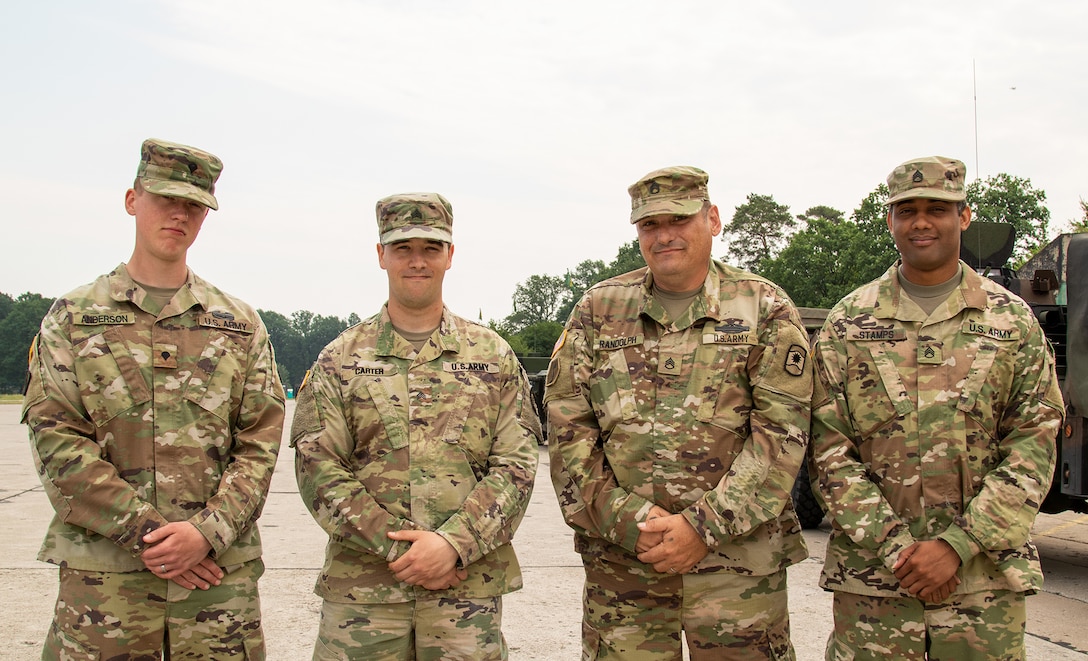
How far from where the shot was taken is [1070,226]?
28078 mm

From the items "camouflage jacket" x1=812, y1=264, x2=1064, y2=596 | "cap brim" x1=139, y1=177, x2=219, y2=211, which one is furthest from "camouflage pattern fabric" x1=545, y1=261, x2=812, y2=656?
"cap brim" x1=139, y1=177, x2=219, y2=211

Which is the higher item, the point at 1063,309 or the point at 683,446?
the point at 1063,309

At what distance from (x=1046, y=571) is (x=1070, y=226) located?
24.7m

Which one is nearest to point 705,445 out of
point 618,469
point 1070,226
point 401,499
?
point 618,469

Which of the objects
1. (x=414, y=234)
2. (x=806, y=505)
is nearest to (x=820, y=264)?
(x=806, y=505)

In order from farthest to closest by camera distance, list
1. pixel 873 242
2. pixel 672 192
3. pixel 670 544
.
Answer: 1. pixel 873 242
2. pixel 672 192
3. pixel 670 544

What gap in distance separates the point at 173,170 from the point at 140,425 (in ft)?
2.90

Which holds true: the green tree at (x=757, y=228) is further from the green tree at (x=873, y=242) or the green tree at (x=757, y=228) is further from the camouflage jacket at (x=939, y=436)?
the camouflage jacket at (x=939, y=436)

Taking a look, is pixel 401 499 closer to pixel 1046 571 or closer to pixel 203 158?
pixel 203 158

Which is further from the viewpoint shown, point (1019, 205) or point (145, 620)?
point (1019, 205)

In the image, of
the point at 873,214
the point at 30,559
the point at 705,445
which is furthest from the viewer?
the point at 873,214

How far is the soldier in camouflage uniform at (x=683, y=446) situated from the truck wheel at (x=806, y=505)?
15.2 feet

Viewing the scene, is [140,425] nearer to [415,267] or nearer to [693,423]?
[415,267]

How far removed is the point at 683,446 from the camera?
320cm
